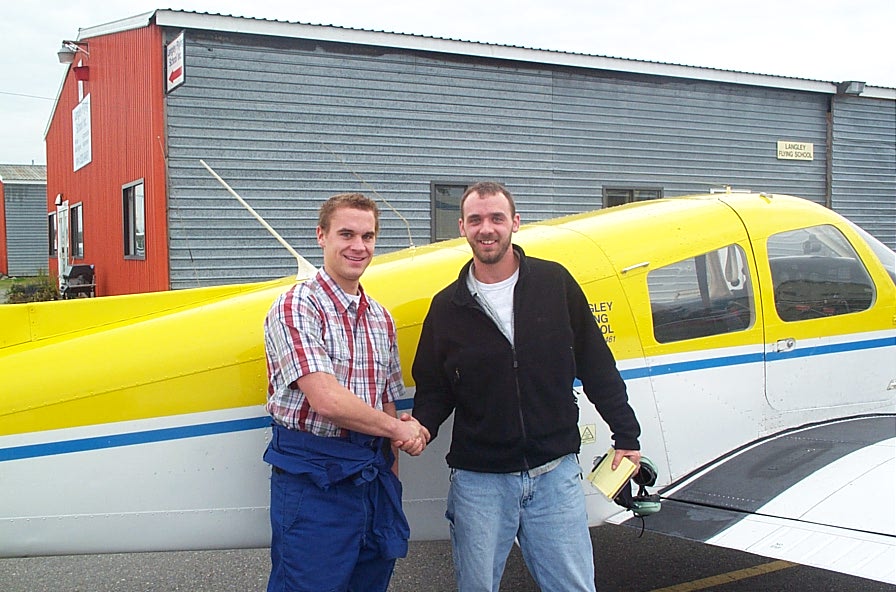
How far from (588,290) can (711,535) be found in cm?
114

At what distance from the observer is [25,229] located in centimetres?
3894

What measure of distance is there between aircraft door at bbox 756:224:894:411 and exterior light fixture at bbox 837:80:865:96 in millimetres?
13717

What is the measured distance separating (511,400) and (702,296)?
1.46 metres

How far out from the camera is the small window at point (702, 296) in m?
3.66

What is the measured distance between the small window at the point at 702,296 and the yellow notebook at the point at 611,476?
34.0 inches

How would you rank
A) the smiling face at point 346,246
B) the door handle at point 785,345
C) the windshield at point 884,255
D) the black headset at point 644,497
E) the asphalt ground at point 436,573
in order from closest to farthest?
the smiling face at point 346,246, the black headset at point 644,497, the door handle at point 785,345, the windshield at point 884,255, the asphalt ground at point 436,573

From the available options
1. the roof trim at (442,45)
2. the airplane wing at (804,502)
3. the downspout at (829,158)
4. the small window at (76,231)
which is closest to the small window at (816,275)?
the airplane wing at (804,502)

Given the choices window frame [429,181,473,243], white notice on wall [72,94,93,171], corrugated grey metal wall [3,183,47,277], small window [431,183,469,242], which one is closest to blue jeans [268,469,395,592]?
window frame [429,181,473,243]

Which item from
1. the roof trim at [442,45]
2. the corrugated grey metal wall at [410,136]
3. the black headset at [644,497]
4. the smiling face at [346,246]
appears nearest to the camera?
the smiling face at [346,246]

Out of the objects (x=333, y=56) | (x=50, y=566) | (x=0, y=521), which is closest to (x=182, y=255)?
(x=333, y=56)

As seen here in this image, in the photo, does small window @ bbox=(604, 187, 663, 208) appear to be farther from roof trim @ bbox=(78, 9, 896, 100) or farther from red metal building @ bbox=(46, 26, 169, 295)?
red metal building @ bbox=(46, 26, 169, 295)

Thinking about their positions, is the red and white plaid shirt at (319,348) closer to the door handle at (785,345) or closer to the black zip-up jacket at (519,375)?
the black zip-up jacket at (519,375)

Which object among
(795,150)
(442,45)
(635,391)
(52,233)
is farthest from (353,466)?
(52,233)

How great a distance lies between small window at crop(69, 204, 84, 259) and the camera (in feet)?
64.6
